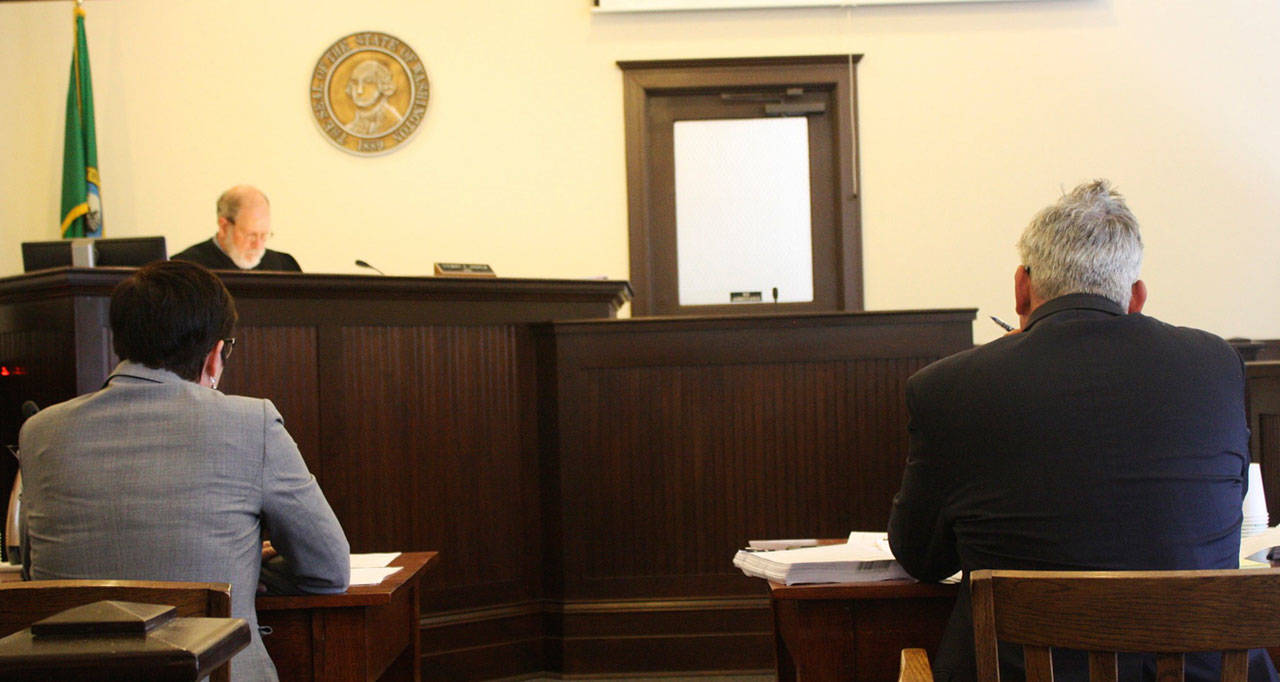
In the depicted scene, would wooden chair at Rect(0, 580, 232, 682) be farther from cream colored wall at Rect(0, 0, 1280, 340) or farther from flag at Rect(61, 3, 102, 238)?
flag at Rect(61, 3, 102, 238)

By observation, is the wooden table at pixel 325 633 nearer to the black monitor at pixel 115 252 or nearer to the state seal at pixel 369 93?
the black monitor at pixel 115 252

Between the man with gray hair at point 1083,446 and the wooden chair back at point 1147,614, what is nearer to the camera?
the wooden chair back at point 1147,614

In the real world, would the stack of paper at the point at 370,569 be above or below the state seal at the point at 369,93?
below

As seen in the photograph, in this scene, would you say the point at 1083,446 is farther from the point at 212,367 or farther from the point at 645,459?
the point at 645,459

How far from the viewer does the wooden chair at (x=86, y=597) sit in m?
1.34

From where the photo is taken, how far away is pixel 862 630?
186cm

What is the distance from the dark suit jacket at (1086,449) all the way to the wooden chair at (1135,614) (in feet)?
1.03

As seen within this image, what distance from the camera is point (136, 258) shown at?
11.6 feet

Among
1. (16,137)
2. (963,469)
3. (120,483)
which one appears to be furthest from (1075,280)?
(16,137)

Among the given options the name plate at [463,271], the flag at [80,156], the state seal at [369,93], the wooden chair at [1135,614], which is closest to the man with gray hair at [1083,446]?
the wooden chair at [1135,614]

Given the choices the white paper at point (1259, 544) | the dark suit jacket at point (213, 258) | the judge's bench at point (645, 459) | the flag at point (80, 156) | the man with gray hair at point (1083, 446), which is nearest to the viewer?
the man with gray hair at point (1083, 446)

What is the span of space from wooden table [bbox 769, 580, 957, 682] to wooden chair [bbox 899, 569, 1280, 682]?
63 cm

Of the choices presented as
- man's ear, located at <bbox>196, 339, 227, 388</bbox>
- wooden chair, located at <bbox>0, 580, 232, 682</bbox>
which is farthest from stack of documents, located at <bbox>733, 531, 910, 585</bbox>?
man's ear, located at <bbox>196, 339, 227, 388</bbox>

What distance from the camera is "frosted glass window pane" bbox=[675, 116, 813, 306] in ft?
19.9
